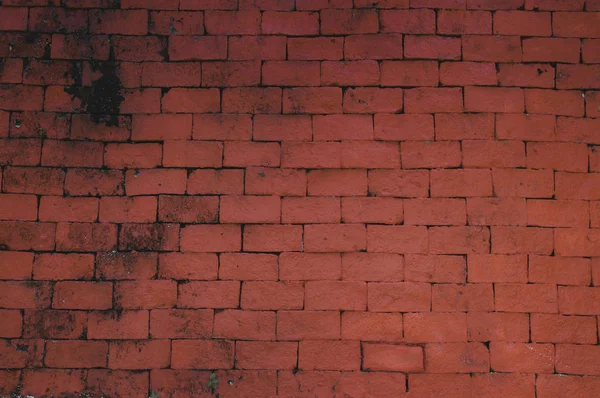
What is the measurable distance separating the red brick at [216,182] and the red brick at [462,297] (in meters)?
1.25

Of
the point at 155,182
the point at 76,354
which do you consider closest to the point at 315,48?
the point at 155,182

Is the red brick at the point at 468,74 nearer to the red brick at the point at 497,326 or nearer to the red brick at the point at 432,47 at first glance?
the red brick at the point at 432,47

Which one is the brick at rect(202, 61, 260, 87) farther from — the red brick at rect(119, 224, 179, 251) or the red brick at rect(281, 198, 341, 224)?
the red brick at rect(119, 224, 179, 251)

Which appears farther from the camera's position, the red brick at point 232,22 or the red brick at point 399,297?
the red brick at point 232,22

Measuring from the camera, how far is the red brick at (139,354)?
2426mm

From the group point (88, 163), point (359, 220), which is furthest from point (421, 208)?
point (88, 163)

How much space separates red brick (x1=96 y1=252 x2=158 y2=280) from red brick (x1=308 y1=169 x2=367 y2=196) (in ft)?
3.23

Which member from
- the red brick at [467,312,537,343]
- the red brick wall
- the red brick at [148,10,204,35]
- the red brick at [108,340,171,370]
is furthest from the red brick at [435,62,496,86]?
the red brick at [108,340,171,370]

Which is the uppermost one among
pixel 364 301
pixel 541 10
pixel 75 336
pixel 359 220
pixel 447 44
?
pixel 541 10

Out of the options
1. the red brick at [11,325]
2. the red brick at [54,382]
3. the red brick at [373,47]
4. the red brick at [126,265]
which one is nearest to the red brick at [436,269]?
the red brick at [373,47]

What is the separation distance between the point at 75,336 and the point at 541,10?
3.28 metres

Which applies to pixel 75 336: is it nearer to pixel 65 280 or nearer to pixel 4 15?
pixel 65 280

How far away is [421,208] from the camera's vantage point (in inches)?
98.2

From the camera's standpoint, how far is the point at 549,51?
8.47 ft
